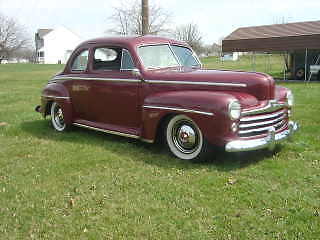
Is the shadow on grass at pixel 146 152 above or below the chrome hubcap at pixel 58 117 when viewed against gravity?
below

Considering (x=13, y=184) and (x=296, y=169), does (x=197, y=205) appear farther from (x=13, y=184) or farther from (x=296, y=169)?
(x=13, y=184)

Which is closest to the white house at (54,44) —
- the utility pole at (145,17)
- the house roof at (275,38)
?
the house roof at (275,38)

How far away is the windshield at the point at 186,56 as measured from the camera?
20.6ft

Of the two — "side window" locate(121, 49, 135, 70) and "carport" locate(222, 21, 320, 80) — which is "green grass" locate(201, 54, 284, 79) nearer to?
"carport" locate(222, 21, 320, 80)

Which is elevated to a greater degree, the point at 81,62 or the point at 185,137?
the point at 81,62

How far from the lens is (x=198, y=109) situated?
4852 mm

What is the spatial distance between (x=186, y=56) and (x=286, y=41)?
16410 mm

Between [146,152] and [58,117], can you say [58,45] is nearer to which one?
[58,117]

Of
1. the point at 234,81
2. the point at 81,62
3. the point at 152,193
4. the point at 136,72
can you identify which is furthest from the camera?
the point at 81,62

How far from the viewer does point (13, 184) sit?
4.69 metres

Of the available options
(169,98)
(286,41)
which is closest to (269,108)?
(169,98)

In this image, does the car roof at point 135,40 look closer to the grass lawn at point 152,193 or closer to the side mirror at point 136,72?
the side mirror at point 136,72

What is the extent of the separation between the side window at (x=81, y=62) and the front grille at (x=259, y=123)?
10.8 feet

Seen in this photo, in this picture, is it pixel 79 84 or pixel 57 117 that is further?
pixel 57 117
